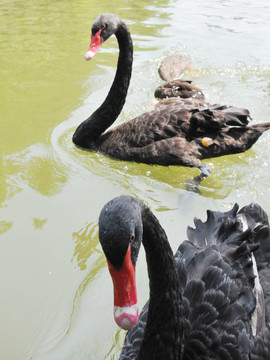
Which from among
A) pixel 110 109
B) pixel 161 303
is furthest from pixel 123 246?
pixel 110 109

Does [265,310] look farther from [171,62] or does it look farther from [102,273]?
[171,62]

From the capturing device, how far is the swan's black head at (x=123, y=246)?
1.45m

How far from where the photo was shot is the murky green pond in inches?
103

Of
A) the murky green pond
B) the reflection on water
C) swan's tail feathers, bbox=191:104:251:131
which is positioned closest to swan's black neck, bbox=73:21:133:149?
the murky green pond

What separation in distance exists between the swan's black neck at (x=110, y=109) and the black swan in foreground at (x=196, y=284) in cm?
203

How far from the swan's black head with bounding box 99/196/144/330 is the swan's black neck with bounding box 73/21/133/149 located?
2803mm

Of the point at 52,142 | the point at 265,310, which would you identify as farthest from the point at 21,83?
the point at 265,310

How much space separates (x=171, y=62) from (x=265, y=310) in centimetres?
427

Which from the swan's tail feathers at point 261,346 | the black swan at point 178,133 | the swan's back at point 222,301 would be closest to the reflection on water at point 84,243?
the swan's back at point 222,301

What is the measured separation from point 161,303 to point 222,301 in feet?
1.17

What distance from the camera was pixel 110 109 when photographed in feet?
14.3

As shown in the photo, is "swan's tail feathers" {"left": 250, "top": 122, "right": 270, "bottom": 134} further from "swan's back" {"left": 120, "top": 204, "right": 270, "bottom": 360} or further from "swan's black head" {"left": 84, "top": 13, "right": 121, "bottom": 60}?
"swan's back" {"left": 120, "top": 204, "right": 270, "bottom": 360}

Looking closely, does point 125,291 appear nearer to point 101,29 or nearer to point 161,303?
point 161,303

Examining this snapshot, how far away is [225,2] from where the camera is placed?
9.44 meters
